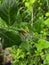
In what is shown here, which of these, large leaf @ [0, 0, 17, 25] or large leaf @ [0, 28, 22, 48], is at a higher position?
large leaf @ [0, 0, 17, 25]

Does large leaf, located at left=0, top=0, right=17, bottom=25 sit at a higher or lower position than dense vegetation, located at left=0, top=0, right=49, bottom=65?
higher

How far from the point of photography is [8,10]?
628 millimetres

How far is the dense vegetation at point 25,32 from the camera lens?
0.64 meters

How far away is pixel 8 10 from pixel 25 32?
78mm

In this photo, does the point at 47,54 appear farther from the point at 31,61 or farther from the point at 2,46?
the point at 2,46

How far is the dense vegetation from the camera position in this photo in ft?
2.09

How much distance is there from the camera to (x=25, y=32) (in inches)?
25.7

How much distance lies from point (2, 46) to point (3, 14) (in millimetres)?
87

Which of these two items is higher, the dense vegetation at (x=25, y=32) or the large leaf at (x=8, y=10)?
the large leaf at (x=8, y=10)

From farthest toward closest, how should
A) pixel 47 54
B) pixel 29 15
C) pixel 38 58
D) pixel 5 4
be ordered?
1. pixel 29 15
2. pixel 38 58
3. pixel 47 54
4. pixel 5 4

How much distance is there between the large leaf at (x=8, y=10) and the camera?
624 mm

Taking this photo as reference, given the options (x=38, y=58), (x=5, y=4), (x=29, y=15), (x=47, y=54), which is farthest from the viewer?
(x=29, y=15)

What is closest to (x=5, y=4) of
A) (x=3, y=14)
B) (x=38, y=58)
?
(x=3, y=14)

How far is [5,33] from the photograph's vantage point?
2.09 feet
